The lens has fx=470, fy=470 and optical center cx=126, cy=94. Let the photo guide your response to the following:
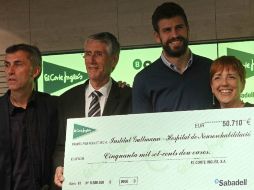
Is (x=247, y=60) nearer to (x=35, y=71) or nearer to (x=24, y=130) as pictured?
(x=35, y=71)

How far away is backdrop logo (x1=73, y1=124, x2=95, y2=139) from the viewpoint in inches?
125

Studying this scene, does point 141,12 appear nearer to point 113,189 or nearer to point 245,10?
point 245,10


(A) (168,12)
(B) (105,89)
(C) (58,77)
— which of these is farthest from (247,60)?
(B) (105,89)

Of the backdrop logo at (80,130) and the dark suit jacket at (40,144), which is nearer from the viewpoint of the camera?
the backdrop logo at (80,130)

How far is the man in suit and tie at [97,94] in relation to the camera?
3467 mm

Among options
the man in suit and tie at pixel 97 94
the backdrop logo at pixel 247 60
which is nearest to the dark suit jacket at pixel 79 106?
the man in suit and tie at pixel 97 94

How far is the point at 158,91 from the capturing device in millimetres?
3352

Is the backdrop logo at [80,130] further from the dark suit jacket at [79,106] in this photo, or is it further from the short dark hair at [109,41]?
the short dark hair at [109,41]

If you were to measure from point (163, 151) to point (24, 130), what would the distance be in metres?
1.08

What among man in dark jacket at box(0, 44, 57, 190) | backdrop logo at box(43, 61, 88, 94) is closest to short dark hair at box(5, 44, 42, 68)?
man in dark jacket at box(0, 44, 57, 190)

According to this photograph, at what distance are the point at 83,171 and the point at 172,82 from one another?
889 millimetres

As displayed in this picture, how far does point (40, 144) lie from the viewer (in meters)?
3.40

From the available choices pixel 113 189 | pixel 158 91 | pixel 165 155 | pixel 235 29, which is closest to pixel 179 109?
pixel 158 91

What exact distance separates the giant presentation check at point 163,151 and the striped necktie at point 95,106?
289 millimetres
